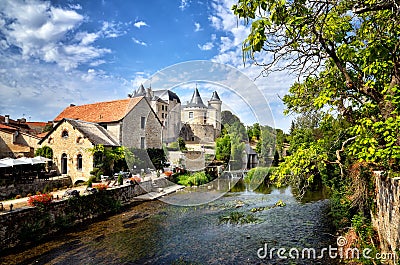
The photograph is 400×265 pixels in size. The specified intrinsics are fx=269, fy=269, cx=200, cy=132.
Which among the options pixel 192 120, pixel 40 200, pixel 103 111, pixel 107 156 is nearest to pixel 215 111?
pixel 192 120

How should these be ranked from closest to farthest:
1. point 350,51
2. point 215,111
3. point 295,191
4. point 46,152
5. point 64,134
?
point 350,51
point 215,111
point 295,191
point 64,134
point 46,152

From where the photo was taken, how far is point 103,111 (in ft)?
80.3

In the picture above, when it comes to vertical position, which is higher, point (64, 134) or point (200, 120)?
point (64, 134)

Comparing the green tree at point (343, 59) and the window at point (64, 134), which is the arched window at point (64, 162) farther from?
the green tree at point (343, 59)

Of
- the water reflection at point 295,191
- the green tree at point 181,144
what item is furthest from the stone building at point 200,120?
the water reflection at point 295,191

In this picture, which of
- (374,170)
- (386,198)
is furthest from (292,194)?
(386,198)

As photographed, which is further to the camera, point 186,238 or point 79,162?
point 79,162

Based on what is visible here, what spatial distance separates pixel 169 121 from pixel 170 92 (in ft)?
10.6

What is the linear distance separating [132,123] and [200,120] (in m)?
13.1

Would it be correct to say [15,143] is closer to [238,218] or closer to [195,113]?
[195,113]

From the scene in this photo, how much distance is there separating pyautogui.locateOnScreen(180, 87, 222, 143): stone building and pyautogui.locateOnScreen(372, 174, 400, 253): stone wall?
5.10m

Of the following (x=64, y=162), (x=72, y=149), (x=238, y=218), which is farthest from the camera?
(x=64, y=162)

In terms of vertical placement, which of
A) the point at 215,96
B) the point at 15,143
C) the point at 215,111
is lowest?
the point at 15,143

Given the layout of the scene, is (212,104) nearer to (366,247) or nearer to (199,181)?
(366,247)
